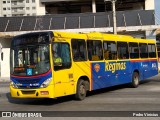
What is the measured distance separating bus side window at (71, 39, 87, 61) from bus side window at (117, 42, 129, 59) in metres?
3.17

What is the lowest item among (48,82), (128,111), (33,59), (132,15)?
(128,111)

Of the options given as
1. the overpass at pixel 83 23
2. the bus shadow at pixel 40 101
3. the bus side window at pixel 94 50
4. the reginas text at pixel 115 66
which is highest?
the overpass at pixel 83 23

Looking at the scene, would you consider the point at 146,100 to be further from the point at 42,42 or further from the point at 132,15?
the point at 132,15

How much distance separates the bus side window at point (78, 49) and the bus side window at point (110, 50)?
1702 millimetres

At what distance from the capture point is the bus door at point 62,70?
1331 cm

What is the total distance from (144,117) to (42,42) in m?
5.22

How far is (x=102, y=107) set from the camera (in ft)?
40.7

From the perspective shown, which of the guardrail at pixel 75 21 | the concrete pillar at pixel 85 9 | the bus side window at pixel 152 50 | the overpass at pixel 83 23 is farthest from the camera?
the concrete pillar at pixel 85 9

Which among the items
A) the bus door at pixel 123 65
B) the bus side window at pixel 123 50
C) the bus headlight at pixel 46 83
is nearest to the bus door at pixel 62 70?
the bus headlight at pixel 46 83

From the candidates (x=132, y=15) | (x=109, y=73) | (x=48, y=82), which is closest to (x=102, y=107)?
(x=48, y=82)

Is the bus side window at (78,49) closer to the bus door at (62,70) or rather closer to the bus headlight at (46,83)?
the bus door at (62,70)

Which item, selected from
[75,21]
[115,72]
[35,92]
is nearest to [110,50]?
[115,72]

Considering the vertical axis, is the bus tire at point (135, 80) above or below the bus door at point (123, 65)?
below

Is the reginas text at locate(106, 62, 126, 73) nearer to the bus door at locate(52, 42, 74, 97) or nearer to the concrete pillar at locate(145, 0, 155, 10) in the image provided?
the bus door at locate(52, 42, 74, 97)
